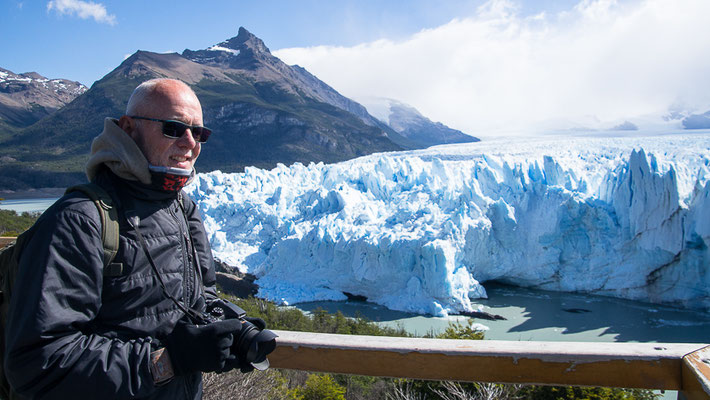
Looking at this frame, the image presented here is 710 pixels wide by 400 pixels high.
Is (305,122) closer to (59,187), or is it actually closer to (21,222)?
(59,187)

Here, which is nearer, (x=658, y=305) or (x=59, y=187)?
(x=658, y=305)

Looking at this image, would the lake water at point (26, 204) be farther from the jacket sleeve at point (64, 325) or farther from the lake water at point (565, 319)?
the jacket sleeve at point (64, 325)

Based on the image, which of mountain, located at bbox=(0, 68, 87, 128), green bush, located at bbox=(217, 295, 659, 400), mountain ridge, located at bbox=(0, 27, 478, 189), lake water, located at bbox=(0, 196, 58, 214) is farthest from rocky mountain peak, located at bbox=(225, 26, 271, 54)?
green bush, located at bbox=(217, 295, 659, 400)

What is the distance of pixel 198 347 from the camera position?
2.66 feet

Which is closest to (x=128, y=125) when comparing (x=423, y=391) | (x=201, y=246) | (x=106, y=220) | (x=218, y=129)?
(x=106, y=220)

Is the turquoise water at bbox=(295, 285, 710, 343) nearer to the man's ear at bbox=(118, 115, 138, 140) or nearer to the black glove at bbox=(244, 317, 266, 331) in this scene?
the black glove at bbox=(244, 317, 266, 331)

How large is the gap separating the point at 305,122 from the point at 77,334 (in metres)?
51.2

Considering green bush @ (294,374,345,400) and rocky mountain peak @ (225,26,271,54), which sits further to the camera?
rocky mountain peak @ (225,26,271,54)

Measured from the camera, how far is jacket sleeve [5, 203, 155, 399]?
0.68m

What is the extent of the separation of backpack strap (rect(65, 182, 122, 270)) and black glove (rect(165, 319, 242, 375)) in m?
0.17

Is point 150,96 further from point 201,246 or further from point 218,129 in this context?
point 218,129

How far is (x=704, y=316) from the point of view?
8.47 meters

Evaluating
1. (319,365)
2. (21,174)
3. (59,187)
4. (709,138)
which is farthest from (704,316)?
(21,174)

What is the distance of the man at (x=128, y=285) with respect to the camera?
2.26ft
